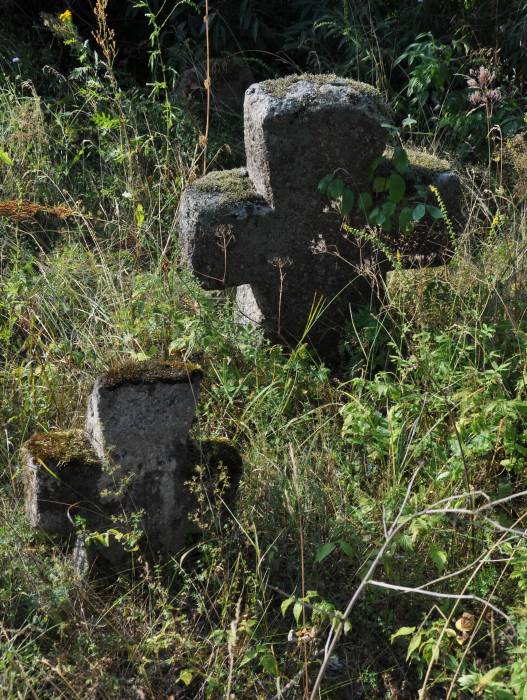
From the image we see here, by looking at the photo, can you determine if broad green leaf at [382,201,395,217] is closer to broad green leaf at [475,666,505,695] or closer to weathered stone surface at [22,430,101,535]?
weathered stone surface at [22,430,101,535]

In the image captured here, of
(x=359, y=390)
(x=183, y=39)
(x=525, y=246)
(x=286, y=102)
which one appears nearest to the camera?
(x=359, y=390)

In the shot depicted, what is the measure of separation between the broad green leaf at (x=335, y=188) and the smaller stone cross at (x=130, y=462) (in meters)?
1.16

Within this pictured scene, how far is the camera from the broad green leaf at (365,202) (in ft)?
12.5

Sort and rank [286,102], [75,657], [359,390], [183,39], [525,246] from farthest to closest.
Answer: [183,39] → [525,246] → [286,102] → [359,390] → [75,657]

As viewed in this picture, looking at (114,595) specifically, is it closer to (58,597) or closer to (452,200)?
(58,597)

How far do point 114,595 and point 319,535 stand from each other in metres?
Answer: 0.68

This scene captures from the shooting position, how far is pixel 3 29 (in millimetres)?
6375

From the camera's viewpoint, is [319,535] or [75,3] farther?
[75,3]

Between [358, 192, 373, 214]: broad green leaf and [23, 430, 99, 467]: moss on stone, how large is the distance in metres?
1.54

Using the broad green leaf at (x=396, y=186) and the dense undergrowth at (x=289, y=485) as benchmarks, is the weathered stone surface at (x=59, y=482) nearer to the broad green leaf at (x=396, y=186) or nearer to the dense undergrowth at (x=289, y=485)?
the dense undergrowth at (x=289, y=485)

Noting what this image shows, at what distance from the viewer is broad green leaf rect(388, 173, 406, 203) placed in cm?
378

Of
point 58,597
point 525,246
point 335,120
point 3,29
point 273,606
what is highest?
point 3,29

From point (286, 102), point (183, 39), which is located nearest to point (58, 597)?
point (286, 102)

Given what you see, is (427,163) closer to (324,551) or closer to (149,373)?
(149,373)
